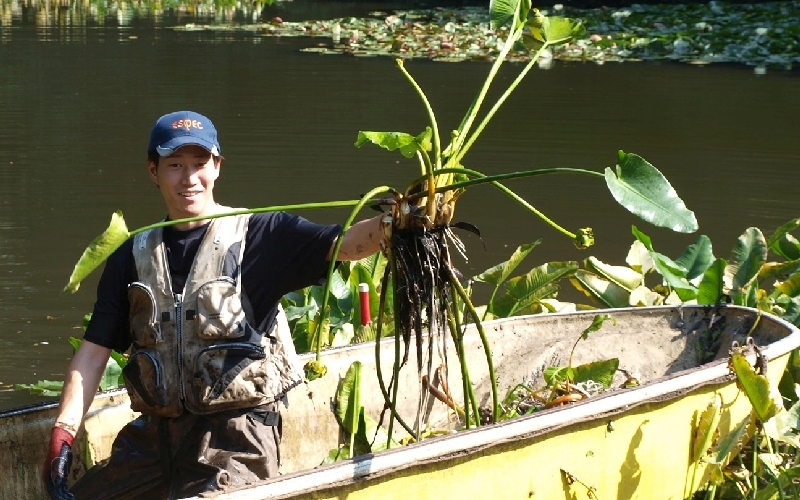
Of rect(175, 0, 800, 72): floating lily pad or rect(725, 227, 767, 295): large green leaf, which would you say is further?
rect(175, 0, 800, 72): floating lily pad

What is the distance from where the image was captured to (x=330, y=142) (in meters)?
8.81

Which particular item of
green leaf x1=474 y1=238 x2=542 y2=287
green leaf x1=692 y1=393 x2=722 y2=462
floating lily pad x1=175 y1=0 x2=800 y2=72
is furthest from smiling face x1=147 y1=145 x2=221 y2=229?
floating lily pad x1=175 y1=0 x2=800 y2=72

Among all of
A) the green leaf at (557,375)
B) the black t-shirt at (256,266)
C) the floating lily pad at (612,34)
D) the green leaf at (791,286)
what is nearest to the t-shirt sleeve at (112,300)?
the black t-shirt at (256,266)

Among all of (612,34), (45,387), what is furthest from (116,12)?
(45,387)

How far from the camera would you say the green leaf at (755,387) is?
10.2 ft

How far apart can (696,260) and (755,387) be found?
1610mm

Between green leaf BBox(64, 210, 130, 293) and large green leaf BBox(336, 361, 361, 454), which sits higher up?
green leaf BBox(64, 210, 130, 293)

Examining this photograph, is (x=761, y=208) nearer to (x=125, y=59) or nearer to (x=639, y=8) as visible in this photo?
(x=125, y=59)

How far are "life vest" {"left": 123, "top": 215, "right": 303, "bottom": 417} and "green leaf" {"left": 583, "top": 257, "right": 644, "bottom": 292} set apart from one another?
213cm

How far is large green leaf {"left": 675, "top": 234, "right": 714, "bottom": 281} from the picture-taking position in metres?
4.63

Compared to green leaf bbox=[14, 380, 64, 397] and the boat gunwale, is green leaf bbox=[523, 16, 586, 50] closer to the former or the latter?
the boat gunwale

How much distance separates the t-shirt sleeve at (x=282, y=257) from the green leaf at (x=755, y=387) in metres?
1.15

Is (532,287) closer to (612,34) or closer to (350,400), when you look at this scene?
(350,400)

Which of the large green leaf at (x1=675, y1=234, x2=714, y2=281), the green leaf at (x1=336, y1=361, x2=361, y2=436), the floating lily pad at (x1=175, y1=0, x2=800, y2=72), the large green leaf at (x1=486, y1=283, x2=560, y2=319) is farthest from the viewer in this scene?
the floating lily pad at (x1=175, y1=0, x2=800, y2=72)
